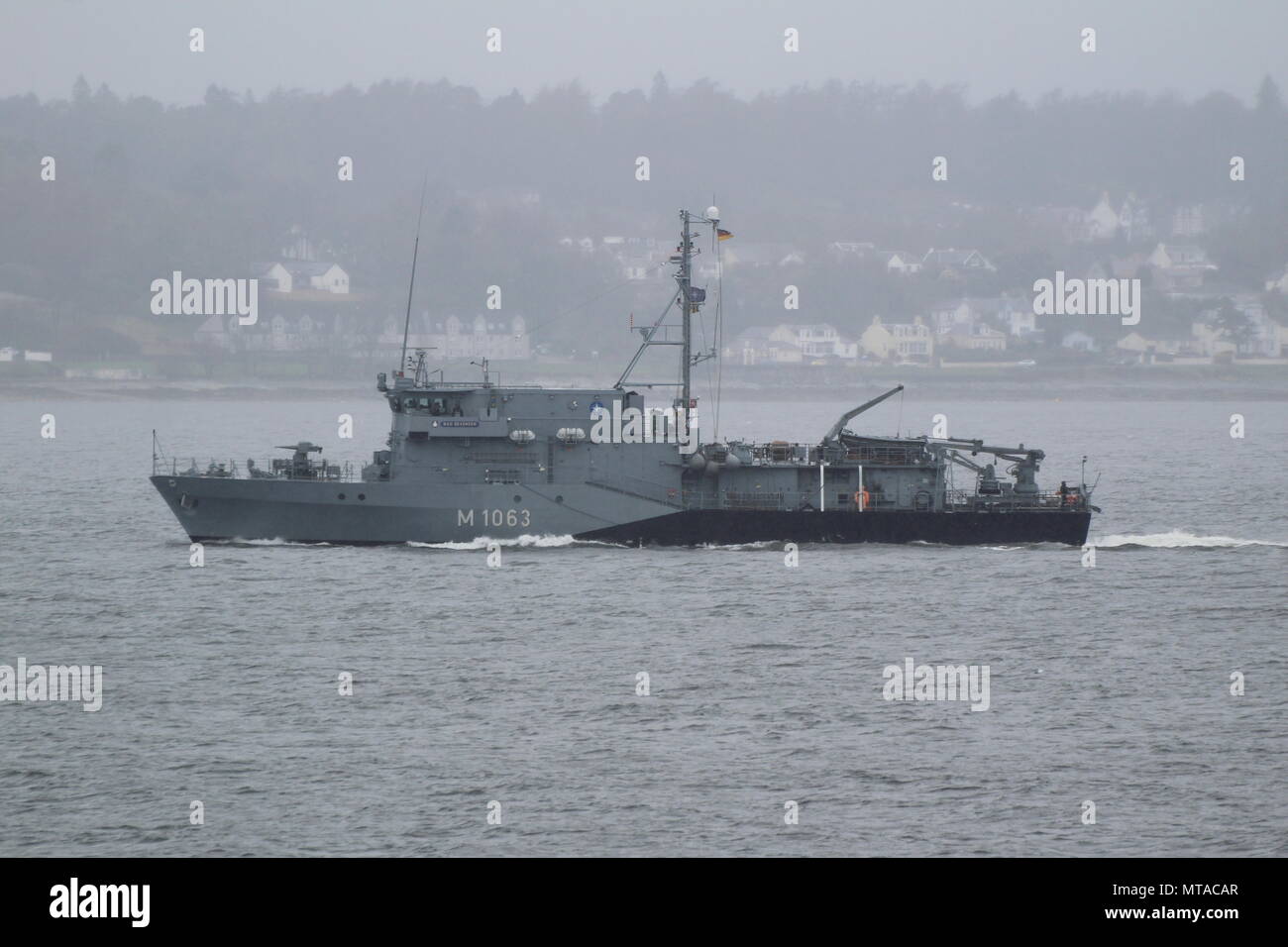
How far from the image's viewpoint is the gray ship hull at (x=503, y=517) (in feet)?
181

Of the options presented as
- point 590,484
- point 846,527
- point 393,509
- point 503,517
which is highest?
point 590,484

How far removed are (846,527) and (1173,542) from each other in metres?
13.2

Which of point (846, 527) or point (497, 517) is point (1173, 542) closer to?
point (846, 527)

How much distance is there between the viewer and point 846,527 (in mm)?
56844

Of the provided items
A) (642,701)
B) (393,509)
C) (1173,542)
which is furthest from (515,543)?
(1173,542)

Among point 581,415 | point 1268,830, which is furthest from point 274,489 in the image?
point 1268,830

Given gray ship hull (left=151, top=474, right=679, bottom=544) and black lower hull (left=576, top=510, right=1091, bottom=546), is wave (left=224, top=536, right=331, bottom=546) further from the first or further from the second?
black lower hull (left=576, top=510, right=1091, bottom=546)

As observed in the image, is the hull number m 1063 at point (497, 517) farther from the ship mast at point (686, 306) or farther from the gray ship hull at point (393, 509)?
the ship mast at point (686, 306)

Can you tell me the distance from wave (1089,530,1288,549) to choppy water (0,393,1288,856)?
0.34 meters

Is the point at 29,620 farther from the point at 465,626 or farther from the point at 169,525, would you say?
the point at 169,525

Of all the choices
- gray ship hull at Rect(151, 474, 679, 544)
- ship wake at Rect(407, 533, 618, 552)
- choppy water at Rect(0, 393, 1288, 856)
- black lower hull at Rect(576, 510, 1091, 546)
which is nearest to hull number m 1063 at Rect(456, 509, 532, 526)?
gray ship hull at Rect(151, 474, 679, 544)

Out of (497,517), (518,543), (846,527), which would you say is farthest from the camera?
(846,527)

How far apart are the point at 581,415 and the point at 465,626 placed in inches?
503

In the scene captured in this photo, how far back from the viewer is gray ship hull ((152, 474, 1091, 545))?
55125 millimetres
